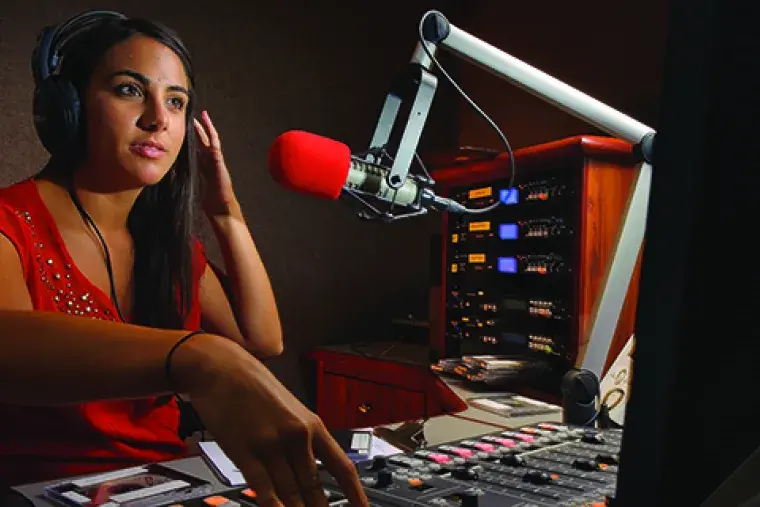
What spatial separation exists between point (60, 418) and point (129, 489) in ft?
1.57

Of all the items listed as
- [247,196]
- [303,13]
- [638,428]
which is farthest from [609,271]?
[303,13]

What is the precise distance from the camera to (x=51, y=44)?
1.33 metres

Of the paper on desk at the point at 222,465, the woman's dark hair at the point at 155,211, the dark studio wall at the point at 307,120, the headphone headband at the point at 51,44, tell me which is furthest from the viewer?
the dark studio wall at the point at 307,120

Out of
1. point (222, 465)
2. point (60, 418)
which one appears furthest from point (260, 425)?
point (60, 418)

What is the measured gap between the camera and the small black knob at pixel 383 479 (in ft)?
2.32

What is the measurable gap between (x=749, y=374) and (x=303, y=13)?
111 inches

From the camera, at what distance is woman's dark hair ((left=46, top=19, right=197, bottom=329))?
1429mm

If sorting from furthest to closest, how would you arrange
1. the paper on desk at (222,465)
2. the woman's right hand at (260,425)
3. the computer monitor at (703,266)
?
the paper on desk at (222,465) < the woman's right hand at (260,425) < the computer monitor at (703,266)

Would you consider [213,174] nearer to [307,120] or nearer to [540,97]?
[540,97]

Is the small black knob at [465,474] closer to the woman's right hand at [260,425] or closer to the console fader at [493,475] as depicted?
the console fader at [493,475]

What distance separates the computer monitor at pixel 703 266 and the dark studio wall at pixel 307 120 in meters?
2.35

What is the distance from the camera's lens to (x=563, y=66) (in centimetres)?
255

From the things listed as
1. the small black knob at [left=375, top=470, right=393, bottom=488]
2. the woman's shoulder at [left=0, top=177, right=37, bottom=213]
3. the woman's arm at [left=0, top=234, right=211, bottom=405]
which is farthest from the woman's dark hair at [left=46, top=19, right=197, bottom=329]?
the woman's arm at [left=0, top=234, right=211, bottom=405]

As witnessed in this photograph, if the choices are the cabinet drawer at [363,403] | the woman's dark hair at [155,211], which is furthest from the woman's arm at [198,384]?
the cabinet drawer at [363,403]
